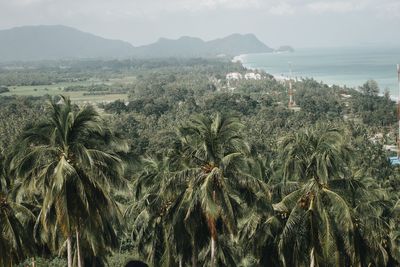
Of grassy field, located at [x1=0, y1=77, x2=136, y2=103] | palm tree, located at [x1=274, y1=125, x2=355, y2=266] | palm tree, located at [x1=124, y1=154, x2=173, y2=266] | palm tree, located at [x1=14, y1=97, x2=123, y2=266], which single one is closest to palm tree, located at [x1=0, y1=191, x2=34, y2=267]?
palm tree, located at [x1=14, y1=97, x2=123, y2=266]

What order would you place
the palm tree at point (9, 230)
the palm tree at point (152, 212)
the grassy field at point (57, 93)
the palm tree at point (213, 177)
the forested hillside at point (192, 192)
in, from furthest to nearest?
the grassy field at point (57, 93) → the palm tree at point (152, 212) → the palm tree at point (9, 230) → the palm tree at point (213, 177) → the forested hillside at point (192, 192)

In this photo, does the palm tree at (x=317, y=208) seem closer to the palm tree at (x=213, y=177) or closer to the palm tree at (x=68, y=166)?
the palm tree at (x=213, y=177)

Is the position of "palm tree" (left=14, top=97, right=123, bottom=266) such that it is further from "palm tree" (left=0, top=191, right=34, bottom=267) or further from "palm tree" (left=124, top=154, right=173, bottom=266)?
"palm tree" (left=124, top=154, right=173, bottom=266)

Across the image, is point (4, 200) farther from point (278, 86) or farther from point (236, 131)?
point (278, 86)

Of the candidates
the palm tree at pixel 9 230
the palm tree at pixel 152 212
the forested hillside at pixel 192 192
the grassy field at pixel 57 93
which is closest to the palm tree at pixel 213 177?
the forested hillside at pixel 192 192

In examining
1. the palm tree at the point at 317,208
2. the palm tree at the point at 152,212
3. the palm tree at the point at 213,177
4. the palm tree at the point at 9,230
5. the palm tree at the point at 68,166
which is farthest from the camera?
the palm tree at the point at 152,212

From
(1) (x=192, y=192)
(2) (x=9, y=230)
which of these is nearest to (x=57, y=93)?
(2) (x=9, y=230)

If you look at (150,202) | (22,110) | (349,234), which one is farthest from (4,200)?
(22,110)

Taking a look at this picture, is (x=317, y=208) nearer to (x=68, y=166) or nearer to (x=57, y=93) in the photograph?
(x=68, y=166)
